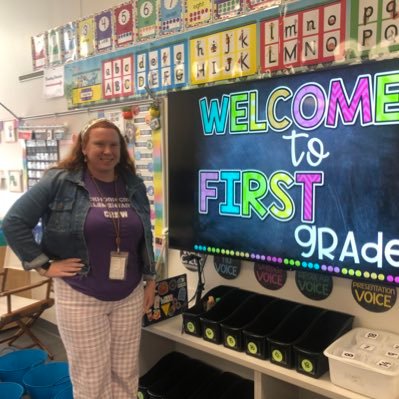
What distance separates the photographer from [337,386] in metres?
1.60

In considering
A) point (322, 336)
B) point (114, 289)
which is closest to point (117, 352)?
point (114, 289)

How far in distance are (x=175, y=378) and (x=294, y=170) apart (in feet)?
4.35

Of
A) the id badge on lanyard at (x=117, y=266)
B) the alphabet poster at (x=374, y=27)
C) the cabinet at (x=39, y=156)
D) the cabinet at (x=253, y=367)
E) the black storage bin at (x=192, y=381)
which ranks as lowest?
the black storage bin at (x=192, y=381)

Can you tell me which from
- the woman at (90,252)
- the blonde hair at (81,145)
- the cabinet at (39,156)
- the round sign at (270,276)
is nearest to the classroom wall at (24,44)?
the cabinet at (39,156)

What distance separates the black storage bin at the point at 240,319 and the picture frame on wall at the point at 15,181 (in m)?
2.37

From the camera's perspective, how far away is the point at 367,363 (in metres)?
1.54

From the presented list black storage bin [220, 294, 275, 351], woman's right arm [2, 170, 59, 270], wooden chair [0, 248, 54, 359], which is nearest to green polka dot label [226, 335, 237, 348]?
Result: black storage bin [220, 294, 275, 351]

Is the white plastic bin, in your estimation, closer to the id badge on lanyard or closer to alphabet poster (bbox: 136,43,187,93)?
the id badge on lanyard

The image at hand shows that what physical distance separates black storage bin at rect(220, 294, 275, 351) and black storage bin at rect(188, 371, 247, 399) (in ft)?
1.42

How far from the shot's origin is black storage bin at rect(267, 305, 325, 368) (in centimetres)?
172

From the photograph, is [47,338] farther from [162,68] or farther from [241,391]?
[162,68]

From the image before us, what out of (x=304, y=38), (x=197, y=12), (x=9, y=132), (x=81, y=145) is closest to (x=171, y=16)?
(x=197, y=12)

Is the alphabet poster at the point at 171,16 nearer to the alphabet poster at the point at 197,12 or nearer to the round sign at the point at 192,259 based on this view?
the alphabet poster at the point at 197,12

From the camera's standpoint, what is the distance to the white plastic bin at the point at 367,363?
1483mm
